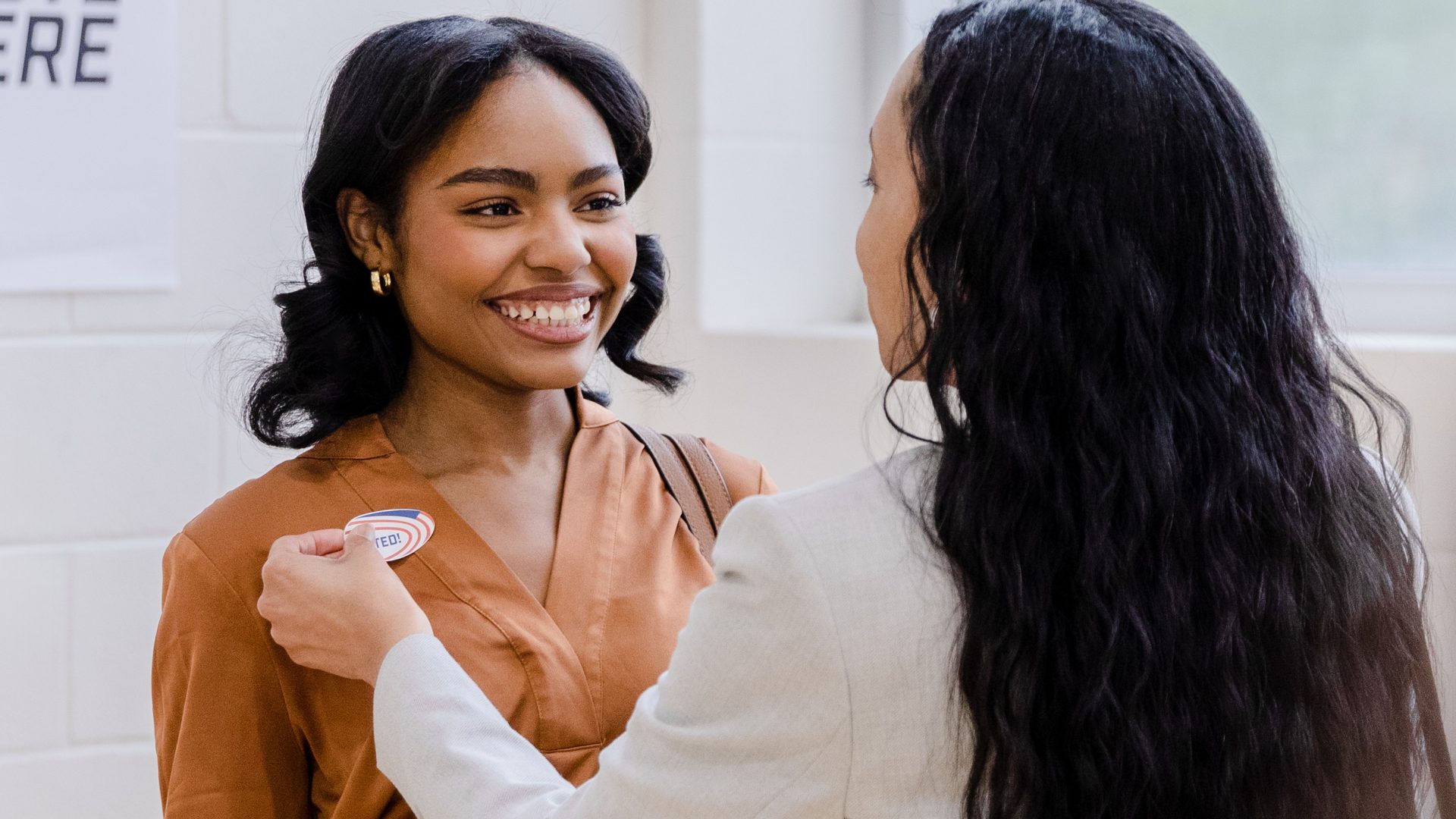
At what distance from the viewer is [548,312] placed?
1384 mm

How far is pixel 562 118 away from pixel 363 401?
1.15 feet

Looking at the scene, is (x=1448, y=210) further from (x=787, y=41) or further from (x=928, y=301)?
(x=928, y=301)

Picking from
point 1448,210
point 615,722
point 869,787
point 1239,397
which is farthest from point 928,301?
point 1448,210

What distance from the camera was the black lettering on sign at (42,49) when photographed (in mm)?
1829

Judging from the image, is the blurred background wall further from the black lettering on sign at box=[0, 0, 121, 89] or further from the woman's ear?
the woman's ear

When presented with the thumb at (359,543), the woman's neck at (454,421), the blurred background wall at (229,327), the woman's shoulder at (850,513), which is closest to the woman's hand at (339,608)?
the thumb at (359,543)

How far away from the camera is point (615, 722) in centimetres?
132

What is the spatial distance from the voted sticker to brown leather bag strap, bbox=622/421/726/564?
273 mm

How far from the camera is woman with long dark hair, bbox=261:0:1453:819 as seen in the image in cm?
86

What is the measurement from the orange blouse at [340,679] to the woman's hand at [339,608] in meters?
0.05

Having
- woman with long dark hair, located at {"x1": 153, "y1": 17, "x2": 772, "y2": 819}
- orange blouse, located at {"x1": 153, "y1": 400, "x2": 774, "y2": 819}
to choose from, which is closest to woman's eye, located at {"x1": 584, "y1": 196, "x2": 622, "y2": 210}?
woman with long dark hair, located at {"x1": 153, "y1": 17, "x2": 772, "y2": 819}

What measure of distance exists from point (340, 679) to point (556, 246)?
45 centimetres

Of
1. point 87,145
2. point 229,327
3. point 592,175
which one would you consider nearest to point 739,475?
point 592,175

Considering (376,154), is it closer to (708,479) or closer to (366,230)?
(366,230)
